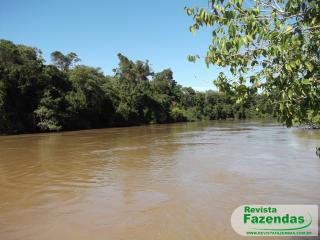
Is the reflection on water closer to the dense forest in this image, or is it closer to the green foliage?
the green foliage

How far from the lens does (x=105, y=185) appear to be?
38.4 ft

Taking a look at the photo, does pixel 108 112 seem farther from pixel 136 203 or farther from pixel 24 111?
pixel 136 203


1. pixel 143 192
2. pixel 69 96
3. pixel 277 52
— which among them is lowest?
pixel 143 192

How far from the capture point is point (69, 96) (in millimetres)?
48750

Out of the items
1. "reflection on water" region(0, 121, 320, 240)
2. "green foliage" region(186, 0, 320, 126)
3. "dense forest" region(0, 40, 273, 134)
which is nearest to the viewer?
"green foliage" region(186, 0, 320, 126)

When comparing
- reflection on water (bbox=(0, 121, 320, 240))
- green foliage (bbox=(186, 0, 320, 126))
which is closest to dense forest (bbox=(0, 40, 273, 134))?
reflection on water (bbox=(0, 121, 320, 240))

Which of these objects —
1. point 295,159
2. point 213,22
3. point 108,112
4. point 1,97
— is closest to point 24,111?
point 1,97

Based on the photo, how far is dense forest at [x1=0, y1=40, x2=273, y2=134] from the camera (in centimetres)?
4144

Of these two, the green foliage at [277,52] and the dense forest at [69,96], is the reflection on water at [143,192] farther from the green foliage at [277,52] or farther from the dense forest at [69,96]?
the dense forest at [69,96]

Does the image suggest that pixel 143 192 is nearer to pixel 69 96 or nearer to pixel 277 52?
pixel 277 52

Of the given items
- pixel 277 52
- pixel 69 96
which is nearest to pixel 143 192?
pixel 277 52

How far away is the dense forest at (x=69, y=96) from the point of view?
136 feet

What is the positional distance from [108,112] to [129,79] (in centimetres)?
1766

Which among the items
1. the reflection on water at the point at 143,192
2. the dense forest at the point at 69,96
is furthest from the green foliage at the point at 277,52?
the dense forest at the point at 69,96
